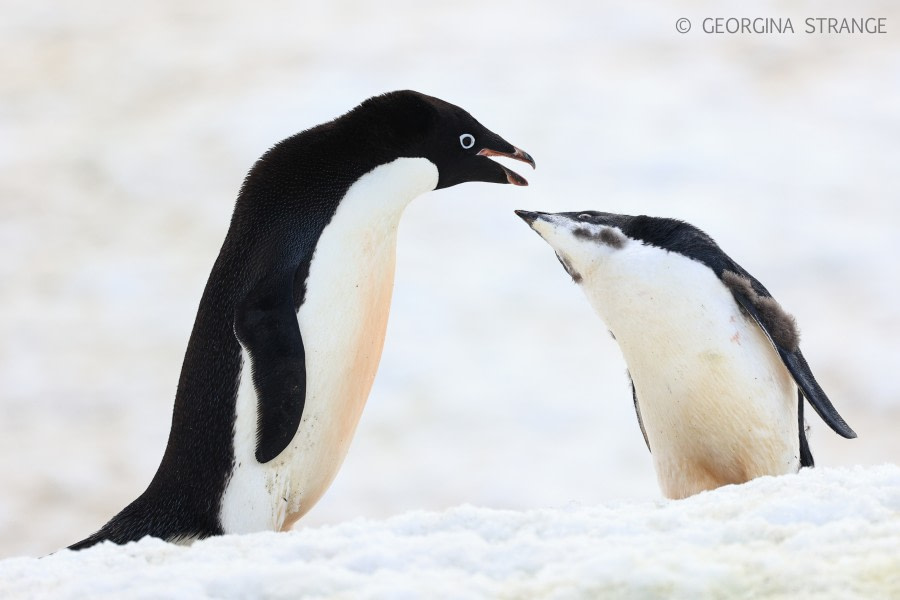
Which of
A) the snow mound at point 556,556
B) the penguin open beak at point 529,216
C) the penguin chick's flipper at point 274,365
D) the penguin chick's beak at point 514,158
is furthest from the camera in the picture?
the penguin chick's beak at point 514,158

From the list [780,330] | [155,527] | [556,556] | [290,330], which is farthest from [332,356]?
[556,556]

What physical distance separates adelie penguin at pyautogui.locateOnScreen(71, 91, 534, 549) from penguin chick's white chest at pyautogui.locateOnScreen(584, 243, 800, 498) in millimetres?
460

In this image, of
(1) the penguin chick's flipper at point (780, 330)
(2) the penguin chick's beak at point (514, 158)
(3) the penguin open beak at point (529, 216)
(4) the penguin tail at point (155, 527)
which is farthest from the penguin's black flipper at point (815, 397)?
(4) the penguin tail at point (155, 527)

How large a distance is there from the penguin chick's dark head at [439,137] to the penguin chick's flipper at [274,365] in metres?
0.42

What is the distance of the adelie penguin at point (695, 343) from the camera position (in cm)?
203

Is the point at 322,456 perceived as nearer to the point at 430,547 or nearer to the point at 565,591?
the point at 430,547

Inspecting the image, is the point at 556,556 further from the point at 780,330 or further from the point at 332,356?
the point at 780,330

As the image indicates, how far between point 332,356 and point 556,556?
1.01 metres

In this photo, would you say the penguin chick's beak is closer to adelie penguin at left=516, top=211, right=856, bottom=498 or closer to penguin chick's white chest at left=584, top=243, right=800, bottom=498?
adelie penguin at left=516, top=211, right=856, bottom=498

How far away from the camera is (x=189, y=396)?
6.57ft

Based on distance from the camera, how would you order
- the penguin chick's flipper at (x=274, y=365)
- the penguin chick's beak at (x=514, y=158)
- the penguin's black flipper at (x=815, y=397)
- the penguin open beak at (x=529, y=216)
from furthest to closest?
the penguin chick's beak at (x=514, y=158) < the penguin open beak at (x=529, y=216) < the penguin's black flipper at (x=815, y=397) < the penguin chick's flipper at (x=274, y=365)

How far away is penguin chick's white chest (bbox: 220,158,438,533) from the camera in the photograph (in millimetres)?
1942

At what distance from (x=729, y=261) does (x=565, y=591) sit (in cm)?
132

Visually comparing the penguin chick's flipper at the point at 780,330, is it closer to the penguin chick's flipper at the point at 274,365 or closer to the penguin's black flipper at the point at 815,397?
the penguin's black flipper at the point at 815,397
